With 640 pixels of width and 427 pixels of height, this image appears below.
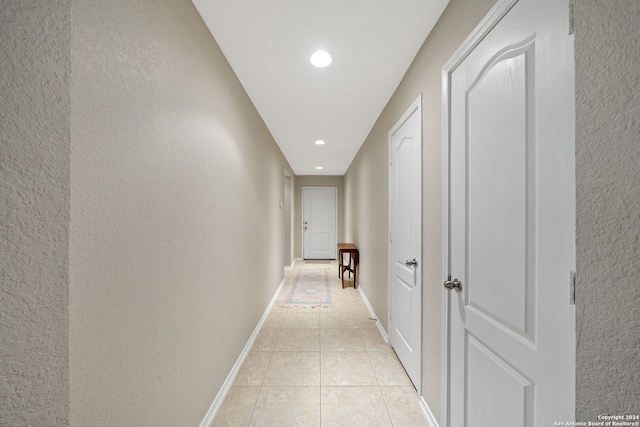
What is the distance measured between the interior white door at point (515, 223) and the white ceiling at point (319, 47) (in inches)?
21.4

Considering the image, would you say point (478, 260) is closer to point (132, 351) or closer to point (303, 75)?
point (132, 351)

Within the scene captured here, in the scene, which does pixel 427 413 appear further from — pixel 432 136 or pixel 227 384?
pixel 432 136

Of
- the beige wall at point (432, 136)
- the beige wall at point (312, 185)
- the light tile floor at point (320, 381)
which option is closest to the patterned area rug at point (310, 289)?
the light tile floor at point (320, 381)

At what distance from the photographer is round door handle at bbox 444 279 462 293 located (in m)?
1.21

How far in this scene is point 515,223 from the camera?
2.86 feet

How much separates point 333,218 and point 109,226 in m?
6.43

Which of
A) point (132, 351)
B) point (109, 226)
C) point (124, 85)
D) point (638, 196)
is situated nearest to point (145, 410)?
point (132, 351)

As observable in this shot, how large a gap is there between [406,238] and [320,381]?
127 cm

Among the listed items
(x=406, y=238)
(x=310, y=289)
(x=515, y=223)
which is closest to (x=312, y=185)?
(x=310, y=289)

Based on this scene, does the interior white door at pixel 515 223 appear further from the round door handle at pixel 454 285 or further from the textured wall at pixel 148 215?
the textured wall at pixel 148 215

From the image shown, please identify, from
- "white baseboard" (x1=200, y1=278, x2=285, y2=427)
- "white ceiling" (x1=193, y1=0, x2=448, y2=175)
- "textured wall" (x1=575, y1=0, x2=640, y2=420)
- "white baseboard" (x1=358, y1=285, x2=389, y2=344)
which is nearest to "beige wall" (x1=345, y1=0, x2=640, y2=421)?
"textured wall" (x1=575, y1=0, x2=640, y2=420)

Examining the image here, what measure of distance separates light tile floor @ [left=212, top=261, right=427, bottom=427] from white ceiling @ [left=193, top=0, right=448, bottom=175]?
2.34 metres

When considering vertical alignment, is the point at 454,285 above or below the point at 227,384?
above

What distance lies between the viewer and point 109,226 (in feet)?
2.63
